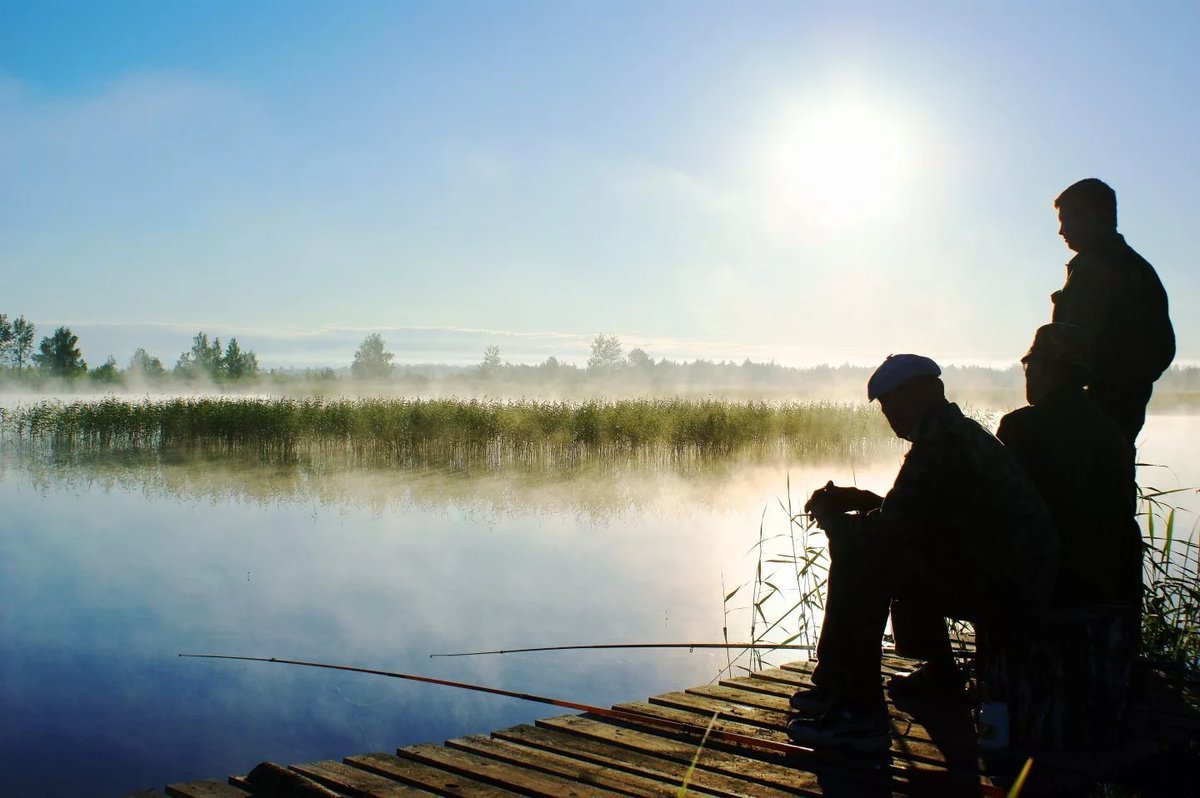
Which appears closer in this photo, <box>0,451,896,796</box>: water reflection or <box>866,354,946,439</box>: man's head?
<box>866,354,946,439</box>: man's head

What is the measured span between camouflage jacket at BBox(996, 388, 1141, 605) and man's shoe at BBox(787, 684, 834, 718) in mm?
814

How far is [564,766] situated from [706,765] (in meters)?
0.43

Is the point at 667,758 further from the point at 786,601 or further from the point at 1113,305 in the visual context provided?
the point at 786,601

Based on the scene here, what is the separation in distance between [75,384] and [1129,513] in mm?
67461

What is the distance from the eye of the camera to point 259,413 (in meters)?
19.1

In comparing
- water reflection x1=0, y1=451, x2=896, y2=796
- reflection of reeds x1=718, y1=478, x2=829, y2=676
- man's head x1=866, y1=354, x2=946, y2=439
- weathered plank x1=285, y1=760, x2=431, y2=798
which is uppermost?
man's head x1=866, y1=354, x2=946, y2=439

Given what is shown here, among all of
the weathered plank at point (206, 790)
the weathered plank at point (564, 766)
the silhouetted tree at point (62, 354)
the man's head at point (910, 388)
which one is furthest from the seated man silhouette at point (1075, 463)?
the silhouetted tree at point (62, 354)

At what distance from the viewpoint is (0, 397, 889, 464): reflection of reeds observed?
17.8 meters

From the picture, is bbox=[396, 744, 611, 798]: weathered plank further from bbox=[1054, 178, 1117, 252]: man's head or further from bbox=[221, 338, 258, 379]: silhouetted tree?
bbox=[221, 338, 258, 379]: silhouetted tree

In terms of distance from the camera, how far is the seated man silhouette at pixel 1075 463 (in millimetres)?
2893

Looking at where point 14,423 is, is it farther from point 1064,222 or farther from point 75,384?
point 75,384

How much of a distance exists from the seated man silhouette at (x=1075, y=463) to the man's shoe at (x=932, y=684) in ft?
1.98

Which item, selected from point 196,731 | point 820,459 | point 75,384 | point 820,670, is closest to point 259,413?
point 820,459

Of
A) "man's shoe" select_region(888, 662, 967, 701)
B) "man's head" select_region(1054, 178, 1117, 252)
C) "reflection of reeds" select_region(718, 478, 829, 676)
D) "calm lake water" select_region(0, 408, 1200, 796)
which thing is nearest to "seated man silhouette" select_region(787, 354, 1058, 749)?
"man's shoe" select_region(888, 662, 967, 701)
